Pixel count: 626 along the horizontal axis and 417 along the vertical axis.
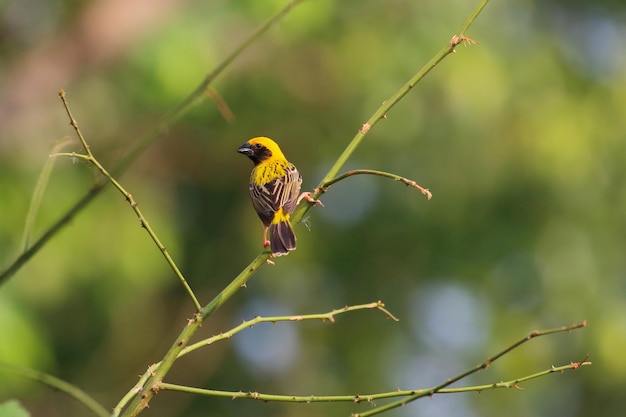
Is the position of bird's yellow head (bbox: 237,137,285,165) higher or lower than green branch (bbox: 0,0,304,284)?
higher

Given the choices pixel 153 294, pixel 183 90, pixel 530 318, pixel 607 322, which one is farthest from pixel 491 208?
pixel 183 90

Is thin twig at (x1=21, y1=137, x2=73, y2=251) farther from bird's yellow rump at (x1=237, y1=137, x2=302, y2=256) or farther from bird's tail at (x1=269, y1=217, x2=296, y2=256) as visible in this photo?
bird's yellow rump at (x1=237, y1=137, x2=302, y2=256)

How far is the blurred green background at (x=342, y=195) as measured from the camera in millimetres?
8695

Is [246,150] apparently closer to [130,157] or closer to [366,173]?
[366,173]

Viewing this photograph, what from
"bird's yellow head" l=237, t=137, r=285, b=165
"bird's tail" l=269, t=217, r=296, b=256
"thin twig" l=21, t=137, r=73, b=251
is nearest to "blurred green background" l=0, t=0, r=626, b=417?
"bird's yellow head" l=237, t=137, r=285, b=165

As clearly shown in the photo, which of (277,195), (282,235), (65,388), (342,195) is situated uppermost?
(342,195)

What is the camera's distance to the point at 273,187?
3266mm

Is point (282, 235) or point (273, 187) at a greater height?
point (273, 187)

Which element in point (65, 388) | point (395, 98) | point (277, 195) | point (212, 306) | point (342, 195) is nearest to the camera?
point (65, 388)

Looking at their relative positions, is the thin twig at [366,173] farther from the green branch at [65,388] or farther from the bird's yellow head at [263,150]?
the bird's yellow head at [263,150]

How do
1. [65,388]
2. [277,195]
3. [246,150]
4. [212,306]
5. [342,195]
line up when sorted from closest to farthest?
[65,388] < [212,306] < [277,195] < [246,150] < [342,195]

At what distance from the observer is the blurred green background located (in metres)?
8.70

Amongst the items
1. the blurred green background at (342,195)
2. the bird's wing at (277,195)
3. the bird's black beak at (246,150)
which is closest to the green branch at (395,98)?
the bird's wing at (277,195)

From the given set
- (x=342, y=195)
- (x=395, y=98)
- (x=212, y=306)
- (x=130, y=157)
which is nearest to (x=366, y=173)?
(x=395, y=98)
